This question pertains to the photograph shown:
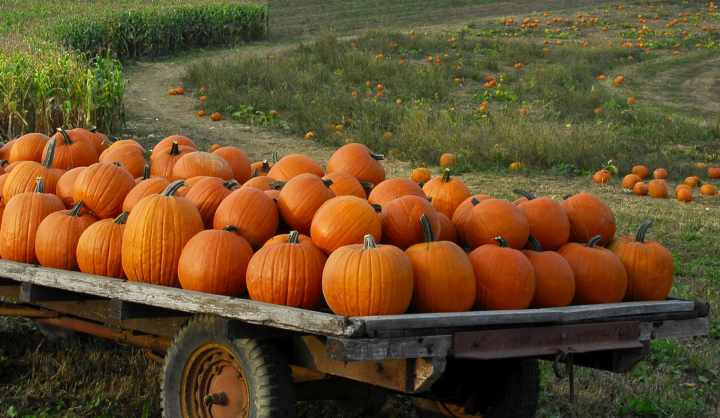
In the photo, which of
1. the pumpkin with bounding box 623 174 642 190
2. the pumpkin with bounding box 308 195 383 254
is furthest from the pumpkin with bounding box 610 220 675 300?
the pumpkin with bounding box 623 174 642 190

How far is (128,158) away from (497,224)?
95.8 inches

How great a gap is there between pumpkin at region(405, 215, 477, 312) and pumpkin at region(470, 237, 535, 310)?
0.08 m

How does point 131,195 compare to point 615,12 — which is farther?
point 615,12

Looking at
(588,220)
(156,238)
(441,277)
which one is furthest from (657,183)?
(156,238)

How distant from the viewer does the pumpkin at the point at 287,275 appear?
14.3 ft

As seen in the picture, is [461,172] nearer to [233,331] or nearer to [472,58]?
[233,331]

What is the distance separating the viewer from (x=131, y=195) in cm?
527

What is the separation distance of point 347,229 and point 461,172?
27.7 feet

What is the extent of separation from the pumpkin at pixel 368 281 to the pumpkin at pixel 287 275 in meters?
0.15

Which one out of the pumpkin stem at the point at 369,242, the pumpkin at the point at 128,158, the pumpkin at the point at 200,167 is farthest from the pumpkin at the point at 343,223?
the pumpkin at the point at 128,158

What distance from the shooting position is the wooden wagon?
12.7 ft

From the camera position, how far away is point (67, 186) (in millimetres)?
5660

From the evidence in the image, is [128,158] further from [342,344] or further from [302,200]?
[342,344]

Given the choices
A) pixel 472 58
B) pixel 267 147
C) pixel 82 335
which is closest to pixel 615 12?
pixel 472 58
